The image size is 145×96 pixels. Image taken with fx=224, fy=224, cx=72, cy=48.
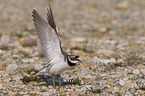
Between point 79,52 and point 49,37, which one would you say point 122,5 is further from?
point 49,37

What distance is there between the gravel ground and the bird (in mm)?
709

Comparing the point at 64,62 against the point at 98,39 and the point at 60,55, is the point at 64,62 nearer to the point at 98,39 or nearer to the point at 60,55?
the point at 60,55

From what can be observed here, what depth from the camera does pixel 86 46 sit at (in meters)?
9.42

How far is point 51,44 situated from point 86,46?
466 cm

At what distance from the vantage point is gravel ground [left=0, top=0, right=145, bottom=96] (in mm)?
5645

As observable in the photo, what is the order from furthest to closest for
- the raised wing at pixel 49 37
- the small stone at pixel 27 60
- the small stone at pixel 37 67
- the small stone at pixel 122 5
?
the small stone at pixel 122 5, the small stone at pixel 27 60, the small stone at pixel 37 67, the raised wing at pixel 49 37

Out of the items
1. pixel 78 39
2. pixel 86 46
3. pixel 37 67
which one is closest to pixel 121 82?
pixel 37 67

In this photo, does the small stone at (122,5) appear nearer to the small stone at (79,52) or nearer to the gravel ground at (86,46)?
the gravel ground at (86,46)

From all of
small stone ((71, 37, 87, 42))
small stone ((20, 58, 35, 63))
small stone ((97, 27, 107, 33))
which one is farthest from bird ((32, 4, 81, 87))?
small stone ((97, 27, 107, 33))

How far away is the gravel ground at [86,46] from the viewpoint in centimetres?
A: 564

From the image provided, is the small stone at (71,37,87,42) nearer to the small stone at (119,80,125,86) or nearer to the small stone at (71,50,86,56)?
the small stone at (71,50,86,56)

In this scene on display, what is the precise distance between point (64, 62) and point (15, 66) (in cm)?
216

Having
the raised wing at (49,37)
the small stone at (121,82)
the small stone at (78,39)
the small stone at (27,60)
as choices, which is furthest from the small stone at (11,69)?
the small stone at (78,39)

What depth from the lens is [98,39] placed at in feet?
34.9
